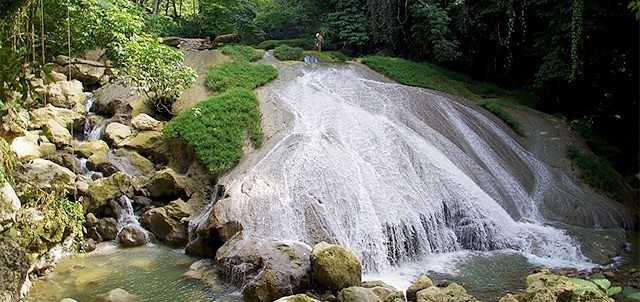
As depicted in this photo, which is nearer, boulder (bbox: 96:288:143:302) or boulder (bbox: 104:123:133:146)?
boulder (bbox: 96:288:143:302)

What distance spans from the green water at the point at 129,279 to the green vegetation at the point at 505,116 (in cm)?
1091

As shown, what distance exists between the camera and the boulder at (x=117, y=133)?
501 inches

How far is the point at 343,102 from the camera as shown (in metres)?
14.6

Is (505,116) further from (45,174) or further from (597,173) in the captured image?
(45,174)

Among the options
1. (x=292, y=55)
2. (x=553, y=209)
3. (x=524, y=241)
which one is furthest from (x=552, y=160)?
(x=292, y=55)

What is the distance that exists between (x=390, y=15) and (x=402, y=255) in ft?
49.4

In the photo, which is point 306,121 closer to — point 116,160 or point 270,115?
point 270,115

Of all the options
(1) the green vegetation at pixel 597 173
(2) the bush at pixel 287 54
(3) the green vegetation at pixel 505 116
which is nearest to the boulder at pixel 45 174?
(2) the bush at pixel 287 54

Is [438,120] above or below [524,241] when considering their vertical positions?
above

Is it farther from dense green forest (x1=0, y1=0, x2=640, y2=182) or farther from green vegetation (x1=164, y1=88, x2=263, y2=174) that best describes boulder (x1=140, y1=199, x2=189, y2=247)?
dense green forest (x1=0, y1=0, x2=640, y2=182)

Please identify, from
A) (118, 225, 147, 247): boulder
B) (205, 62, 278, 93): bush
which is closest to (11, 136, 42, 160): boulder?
(118, 225, 147, 247): boulder

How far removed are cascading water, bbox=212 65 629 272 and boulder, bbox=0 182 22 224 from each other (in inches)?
141

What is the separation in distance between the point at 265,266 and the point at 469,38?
54.9ft

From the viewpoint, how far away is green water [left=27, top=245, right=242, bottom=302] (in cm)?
776
